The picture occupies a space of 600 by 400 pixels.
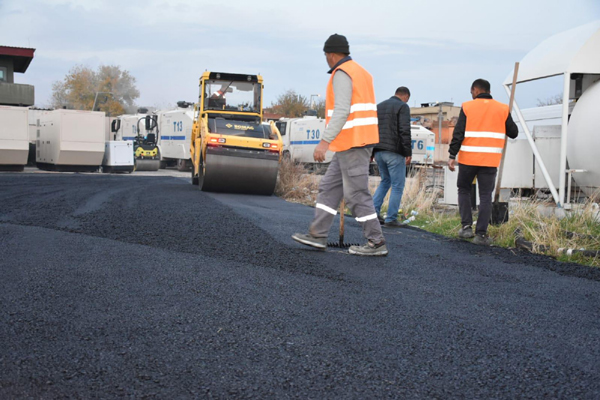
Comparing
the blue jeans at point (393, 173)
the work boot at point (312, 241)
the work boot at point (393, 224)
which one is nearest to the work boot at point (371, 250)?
the work boot at point (312, 241)

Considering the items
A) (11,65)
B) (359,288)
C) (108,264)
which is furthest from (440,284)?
(11,65)

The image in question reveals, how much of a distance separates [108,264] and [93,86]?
234ft

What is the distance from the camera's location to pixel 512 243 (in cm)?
655

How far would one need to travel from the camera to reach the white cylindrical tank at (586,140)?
7547 millimetres

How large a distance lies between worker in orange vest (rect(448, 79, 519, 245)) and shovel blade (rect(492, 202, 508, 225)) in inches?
21.3

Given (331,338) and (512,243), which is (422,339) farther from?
(512,243)

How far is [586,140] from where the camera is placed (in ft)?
25.1

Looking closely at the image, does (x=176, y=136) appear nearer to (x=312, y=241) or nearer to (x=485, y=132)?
(x=485, y=132)

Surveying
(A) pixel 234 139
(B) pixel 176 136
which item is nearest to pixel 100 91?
(B) pixel 176 136

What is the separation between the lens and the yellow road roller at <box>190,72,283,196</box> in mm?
12039

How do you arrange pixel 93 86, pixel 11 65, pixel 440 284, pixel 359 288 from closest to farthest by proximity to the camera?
pixel 359 288, pixel 440 284, pixel 11 65, pixel 93 86

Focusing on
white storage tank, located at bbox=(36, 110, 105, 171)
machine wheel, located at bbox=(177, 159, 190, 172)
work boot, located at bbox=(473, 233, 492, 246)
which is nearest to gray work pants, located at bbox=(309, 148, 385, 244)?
work boot, located at bbox=(473, 233, 492, 246)

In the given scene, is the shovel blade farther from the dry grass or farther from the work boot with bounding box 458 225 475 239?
the dry grass

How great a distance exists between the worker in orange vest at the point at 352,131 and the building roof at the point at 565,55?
3.51 m
